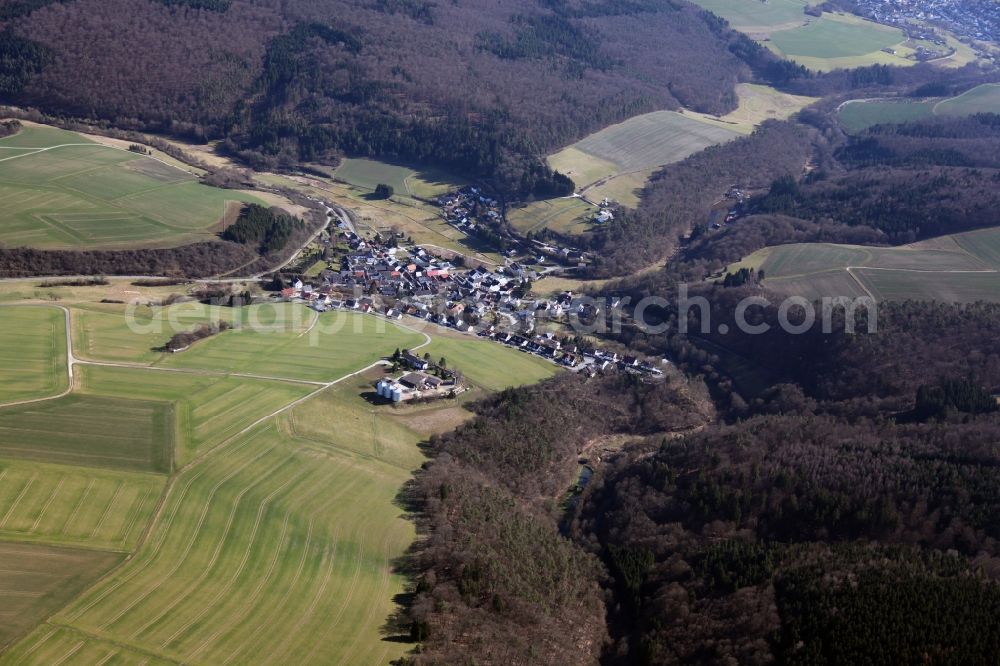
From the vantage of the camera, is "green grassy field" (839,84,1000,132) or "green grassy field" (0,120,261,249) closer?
"green grassy field" (0,120,261,249)

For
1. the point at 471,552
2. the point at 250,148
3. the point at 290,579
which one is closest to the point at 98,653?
the point at 290,579

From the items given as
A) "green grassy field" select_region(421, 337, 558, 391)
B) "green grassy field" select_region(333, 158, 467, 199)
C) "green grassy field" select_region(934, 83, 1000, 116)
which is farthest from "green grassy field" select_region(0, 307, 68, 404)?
"green grassy field" select_region(934, 83, 1000, 116)

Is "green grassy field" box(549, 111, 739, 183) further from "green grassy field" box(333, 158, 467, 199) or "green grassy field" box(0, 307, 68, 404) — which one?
"green grassy field" box(0, 307, 68, 404)

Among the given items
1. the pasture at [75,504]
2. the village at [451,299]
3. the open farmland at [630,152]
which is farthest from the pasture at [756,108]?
the pasture at [75,504]

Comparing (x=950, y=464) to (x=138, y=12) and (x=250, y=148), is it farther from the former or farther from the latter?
(x=138, y=12)

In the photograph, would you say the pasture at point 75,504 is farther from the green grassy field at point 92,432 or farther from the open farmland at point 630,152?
the open farmland at point 630,152

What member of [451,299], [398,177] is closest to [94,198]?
[451,299]
